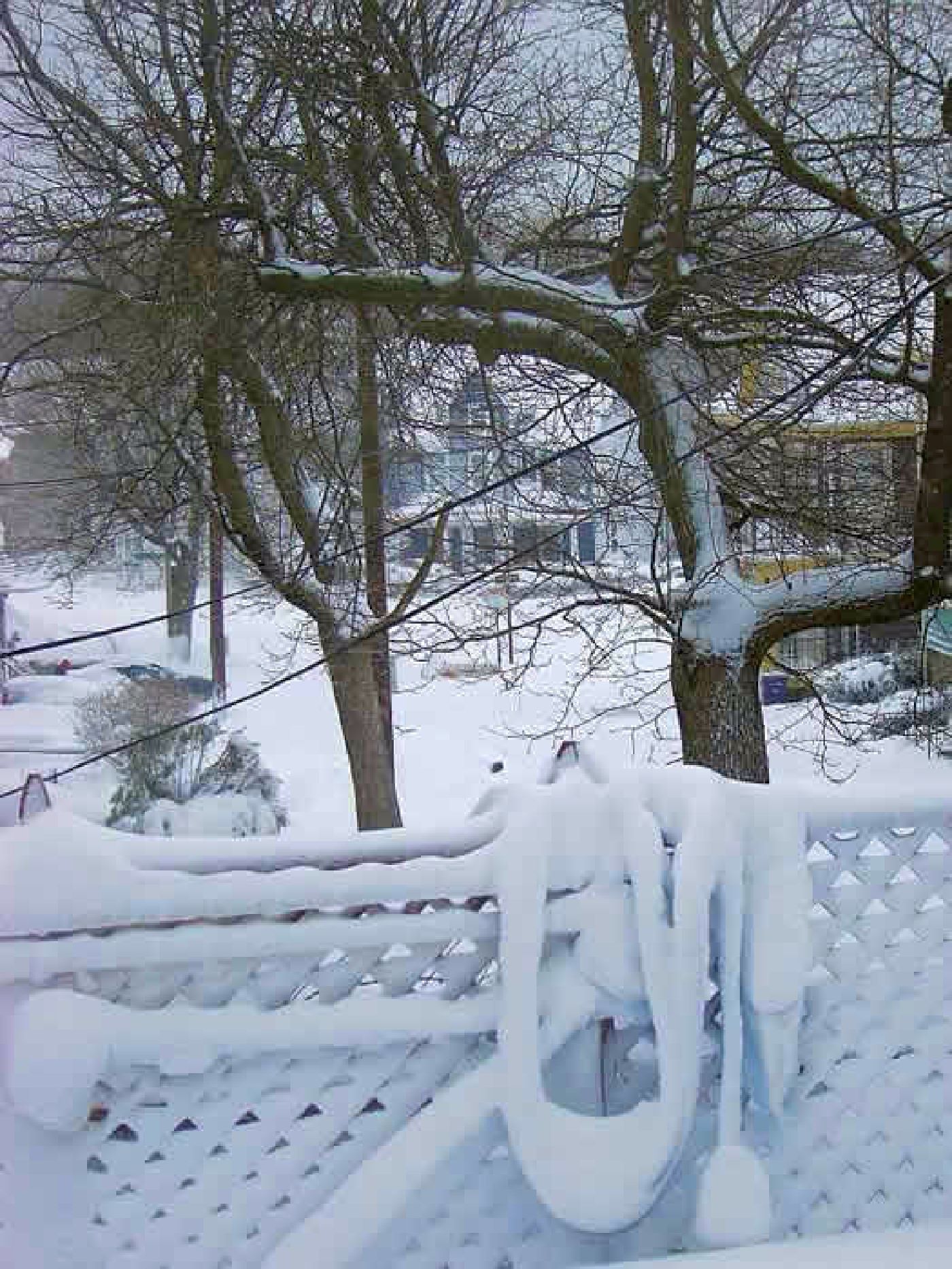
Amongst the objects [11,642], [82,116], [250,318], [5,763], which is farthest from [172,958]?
[11,642]

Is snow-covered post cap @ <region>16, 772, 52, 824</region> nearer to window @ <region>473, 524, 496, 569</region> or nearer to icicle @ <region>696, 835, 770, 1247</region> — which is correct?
icicle @ <region>696, 835, 770, 1247</region>

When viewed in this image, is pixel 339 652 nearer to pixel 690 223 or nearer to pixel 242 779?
pixel 690 223

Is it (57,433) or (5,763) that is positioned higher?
(57,433)

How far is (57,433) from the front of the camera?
396 inches

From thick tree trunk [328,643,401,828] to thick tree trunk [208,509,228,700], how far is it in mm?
1494

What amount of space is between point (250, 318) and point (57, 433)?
3805 millimetres

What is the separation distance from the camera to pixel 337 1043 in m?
1.86

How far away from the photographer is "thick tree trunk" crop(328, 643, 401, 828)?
983cm

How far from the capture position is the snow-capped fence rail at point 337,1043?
1808 mm

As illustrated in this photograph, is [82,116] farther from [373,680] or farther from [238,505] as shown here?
[373,680]

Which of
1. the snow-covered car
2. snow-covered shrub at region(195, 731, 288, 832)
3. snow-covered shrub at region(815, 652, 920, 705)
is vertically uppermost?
the snow-covered car

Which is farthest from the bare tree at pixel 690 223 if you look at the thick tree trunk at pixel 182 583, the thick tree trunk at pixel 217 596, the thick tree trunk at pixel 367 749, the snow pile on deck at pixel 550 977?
the thick tree trunk at pixel 182 583

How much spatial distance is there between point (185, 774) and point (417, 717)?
15.9 ft

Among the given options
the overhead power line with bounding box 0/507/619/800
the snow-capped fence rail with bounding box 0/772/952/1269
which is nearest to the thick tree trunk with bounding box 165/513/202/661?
the overhead power line with bounding box 0/507/619/800
